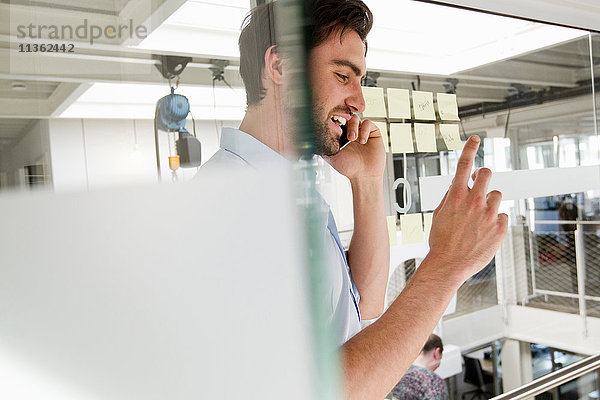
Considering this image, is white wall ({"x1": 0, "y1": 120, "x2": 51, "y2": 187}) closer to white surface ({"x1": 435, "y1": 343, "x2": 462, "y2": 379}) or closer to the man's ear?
the man's ear

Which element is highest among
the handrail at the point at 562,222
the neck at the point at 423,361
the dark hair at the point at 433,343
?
the handrail at the point at 562,222

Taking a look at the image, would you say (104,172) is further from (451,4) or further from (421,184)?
(451,4)

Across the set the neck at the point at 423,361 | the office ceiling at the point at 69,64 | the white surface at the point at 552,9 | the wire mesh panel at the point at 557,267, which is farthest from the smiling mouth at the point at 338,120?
the wire mesh panel at the point at 557,267

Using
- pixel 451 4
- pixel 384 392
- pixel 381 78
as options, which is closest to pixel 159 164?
pixel 384 392

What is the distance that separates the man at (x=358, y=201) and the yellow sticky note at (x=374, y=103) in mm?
121

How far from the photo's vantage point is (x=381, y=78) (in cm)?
97

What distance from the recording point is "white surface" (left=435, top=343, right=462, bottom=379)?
42.1 inches

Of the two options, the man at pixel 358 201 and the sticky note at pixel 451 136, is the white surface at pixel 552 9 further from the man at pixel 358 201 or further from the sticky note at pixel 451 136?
the man at pixel 358 201

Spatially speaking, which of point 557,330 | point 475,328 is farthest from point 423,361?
point 557,330

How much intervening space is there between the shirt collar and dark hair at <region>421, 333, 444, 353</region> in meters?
0.81

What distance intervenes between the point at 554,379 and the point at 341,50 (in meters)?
1.05

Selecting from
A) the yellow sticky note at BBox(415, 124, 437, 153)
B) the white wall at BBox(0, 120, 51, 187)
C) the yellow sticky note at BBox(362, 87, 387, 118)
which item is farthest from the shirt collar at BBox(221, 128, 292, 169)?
the yellow sticky note at BBox(415, 124, 437, 153)

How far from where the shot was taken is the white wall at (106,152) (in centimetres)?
30

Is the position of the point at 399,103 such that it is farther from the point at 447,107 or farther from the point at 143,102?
the point at 143,102
